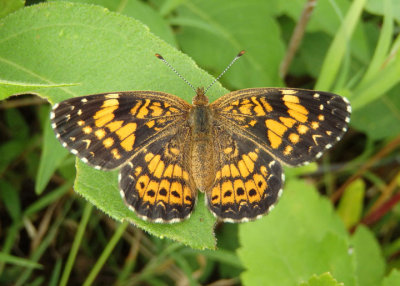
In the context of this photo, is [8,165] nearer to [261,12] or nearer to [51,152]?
[51,152]

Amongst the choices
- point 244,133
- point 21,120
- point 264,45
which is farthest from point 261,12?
point 21,120

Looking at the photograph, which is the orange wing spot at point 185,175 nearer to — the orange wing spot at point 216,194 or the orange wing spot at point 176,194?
the orange wing spot at point 176,194

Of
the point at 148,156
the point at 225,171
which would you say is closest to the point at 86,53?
the point at 148,156

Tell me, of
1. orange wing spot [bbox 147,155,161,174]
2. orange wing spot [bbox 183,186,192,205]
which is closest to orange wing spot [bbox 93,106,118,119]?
orange wing spot [bbox 147,155,161,174]

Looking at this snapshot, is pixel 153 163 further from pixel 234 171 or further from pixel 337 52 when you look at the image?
pixel 337 52

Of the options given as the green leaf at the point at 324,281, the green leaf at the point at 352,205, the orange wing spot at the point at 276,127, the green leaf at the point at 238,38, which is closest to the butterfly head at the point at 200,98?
the orange wing spot at the point at 276,127

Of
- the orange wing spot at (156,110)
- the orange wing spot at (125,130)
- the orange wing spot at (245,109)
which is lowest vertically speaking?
the orange wing spot at (125,130)
